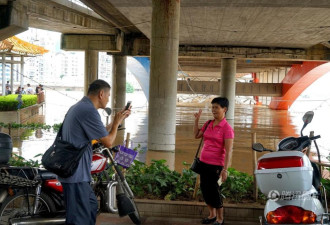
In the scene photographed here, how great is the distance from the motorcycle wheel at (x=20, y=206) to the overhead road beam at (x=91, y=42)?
73.7 ft

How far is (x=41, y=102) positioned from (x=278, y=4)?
23473 millimetres

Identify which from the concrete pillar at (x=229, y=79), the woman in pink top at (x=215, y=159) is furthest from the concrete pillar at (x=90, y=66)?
the woman in pink top at (x=215, y=159)

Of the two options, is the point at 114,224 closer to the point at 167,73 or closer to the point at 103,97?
the point at 103,97

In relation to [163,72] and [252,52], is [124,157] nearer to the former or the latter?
[163,72]

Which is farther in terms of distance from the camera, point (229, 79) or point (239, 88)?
point (239, 88)

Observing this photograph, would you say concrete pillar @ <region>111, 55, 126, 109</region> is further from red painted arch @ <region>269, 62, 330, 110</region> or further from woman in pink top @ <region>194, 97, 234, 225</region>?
woman in pink top @ <region>194, 97, 234, 225</region>

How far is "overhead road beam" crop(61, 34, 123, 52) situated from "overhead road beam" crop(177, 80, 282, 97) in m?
19.8

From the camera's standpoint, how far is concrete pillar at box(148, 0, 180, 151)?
522 inches

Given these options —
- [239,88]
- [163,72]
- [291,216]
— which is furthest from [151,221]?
[239,88]

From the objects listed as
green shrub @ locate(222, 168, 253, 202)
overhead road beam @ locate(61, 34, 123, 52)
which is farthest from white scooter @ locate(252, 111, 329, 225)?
overhead road beam @ locate(61, 34, 123, 52)

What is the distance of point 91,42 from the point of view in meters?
26.8

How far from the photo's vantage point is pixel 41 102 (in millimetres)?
34312

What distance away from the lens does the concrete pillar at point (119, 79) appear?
96.6 ft

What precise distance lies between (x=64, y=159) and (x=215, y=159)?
6.95 ft
